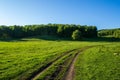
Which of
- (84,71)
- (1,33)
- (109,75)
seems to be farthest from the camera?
(1,33)

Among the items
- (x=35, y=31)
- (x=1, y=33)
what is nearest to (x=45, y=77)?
(x=1, y=33)

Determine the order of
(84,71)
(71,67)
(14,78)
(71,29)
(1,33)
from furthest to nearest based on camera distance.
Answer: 1. (71,29)
2. (1,33)
3. (71,67)
4. (84,71)
5. (14,78)

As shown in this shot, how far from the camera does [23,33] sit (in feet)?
584

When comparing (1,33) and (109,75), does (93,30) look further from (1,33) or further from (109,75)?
(109,75)

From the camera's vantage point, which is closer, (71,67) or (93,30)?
(71,67)

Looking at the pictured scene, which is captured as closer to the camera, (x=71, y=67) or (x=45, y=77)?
(x=45, y=77)

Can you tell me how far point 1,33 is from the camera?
6609 inches

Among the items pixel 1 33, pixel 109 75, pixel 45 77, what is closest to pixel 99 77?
pixel 109 75

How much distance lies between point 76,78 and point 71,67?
8.61 metres

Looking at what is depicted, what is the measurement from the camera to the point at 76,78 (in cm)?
3284

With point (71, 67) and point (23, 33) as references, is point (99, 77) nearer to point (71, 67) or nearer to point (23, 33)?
point (71, 67)

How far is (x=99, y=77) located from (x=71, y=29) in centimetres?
14887

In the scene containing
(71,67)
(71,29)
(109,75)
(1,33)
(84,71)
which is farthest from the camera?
(71,29)

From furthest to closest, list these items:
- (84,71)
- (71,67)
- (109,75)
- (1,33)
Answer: (1,33) → (71,67) → (84,71) → (109,75)
